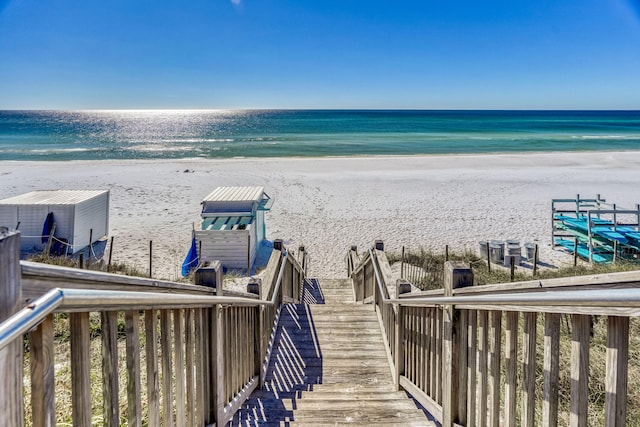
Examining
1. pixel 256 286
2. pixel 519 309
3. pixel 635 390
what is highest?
pixel 519 309

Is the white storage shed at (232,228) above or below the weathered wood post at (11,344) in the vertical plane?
below

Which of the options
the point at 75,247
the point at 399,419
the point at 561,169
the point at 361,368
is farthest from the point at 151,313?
the point at 561,169

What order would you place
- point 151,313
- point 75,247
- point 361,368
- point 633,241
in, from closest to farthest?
1. point 151,313
2. point 361,368
3. point 633,241
4. point 75,247

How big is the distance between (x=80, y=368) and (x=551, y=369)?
1701 millimetres

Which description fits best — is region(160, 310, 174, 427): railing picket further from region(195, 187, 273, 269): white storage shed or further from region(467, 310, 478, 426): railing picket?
region(195, 187, 273, 269): white storage shed

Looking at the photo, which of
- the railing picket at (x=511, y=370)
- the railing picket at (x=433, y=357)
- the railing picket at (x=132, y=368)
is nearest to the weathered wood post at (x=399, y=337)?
the railing picket at (x=433, y=357)

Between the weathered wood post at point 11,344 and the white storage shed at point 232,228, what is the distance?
443 inches

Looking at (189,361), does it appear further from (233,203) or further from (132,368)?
(233,203)

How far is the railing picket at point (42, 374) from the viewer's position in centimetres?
124

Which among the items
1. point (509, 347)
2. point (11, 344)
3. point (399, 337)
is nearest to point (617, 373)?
point (509, 347)

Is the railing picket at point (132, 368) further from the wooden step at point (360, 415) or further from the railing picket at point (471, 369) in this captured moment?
the wooden step at point (360, 415)

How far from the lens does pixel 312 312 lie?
6.91 meters

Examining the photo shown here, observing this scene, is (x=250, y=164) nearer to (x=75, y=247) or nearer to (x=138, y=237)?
(x=138, y=237)

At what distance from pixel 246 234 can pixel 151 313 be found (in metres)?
11.0
